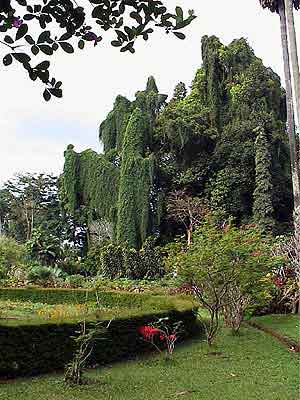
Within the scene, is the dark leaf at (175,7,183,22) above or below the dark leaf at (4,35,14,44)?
above

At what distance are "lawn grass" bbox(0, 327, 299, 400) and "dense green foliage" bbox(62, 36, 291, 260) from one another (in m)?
16.0

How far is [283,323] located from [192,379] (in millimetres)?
5537

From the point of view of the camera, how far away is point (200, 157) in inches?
1103

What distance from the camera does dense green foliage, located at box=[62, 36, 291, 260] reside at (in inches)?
1039

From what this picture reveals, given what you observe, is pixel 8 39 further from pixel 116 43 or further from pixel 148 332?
pixel 148 332

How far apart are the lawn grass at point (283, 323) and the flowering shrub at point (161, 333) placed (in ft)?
7.41

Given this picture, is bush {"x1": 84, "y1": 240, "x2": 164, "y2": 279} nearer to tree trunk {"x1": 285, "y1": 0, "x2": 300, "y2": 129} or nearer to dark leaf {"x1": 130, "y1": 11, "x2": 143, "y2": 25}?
tree trunk {"x1": 285, "y1": 0, "x2": 300, "y2": 129}

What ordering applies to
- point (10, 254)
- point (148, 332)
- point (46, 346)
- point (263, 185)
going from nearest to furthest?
point (46, 346), point (148, 332), point (10, 254), point (263, 185)

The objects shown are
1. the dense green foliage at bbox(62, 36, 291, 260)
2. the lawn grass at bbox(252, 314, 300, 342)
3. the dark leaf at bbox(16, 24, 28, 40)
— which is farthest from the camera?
the dense green foliage at bbox(62, 36, 291, 260)

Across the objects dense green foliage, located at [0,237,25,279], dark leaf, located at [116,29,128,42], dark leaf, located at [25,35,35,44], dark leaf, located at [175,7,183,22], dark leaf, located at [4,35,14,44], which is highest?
dense green foliage, located at [0,237,25,279]

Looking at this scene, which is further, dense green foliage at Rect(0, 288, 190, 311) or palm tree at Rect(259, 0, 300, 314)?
palm tree at Rect(259, 0, 300, 314)

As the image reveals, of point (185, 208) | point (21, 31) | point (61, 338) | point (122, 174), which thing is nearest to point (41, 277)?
point (185, 208)

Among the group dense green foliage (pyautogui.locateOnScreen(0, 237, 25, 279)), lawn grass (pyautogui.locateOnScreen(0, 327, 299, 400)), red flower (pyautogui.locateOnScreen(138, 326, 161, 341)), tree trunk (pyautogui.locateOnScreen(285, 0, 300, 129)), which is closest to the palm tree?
tree trunk (pyautogui.locateOnScreen(285, 0, 300, 129))

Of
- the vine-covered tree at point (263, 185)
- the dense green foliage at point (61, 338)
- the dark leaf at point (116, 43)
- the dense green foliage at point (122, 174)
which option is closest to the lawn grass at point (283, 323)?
the dense green foliage at point (61, 338)
